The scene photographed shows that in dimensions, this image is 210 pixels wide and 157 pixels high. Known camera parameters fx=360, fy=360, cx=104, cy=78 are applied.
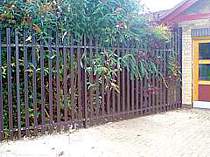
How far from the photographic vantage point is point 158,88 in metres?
10.2

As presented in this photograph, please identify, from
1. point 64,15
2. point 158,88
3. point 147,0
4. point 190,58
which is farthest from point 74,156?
point 190,58

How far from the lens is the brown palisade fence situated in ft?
23.0

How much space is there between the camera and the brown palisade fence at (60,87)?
702 centimetres

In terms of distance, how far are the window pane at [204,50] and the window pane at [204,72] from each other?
0.92ft

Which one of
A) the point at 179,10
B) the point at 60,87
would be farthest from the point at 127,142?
the point at 179,10

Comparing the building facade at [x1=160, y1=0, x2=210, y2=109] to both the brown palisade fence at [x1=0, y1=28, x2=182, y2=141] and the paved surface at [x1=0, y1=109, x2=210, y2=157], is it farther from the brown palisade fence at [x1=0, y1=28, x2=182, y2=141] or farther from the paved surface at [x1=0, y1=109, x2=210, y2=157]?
the paved surface at [x1=0, y1=109, x2=210, y2=157]

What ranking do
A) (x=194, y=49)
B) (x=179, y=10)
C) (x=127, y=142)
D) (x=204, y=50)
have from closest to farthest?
(x=127, y=142) < (x=179, y=10) < (x=204, y=50) < (x=194, y=49)

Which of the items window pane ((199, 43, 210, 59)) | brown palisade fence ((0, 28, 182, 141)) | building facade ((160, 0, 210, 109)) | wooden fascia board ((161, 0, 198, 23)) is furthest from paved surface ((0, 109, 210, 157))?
wooden fascia board ((161, 0, 198, 23))

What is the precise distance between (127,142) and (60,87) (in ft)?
6.46

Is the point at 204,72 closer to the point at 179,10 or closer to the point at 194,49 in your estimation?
the point at 194,49

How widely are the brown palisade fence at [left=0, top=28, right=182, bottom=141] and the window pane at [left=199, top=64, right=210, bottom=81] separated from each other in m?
2.31

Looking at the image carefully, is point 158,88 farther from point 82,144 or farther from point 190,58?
point 82,144

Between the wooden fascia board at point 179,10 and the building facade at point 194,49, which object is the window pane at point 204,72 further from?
the wooden fascia board at point 179,10

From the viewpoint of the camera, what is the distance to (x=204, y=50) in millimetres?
11219
